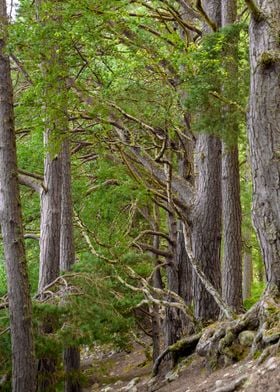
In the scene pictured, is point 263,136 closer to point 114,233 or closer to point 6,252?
point 6,252

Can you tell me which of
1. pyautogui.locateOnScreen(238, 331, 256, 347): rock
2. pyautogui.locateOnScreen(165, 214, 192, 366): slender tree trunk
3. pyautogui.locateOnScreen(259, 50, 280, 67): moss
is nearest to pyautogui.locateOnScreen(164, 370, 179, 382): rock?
pyautogui.locateOnScreen(238, 331, 256, 347): rock

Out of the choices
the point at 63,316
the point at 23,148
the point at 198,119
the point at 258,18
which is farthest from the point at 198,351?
the point at 23,148

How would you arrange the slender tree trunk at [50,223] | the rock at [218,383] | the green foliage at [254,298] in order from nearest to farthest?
the rock at [218,383] < the slender tree trunk at [50,223] < the green foliage at [254,298]

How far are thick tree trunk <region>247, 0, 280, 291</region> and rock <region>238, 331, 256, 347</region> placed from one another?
50cm

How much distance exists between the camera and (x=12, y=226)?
7129mm

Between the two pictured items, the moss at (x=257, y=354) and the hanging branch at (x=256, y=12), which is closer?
the moss at (x=257, y=354)

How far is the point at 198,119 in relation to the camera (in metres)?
7.30

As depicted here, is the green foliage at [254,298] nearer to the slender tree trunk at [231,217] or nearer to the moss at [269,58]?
the slender tree trunk at [231,217]

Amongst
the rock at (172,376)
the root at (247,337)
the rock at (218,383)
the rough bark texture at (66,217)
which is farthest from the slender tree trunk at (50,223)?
the rock at (218,383)

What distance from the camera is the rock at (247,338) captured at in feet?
17.4

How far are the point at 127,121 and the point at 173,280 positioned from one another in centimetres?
327

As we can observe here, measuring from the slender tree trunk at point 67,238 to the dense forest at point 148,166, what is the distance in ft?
0.70

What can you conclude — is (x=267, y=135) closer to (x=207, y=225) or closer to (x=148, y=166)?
(x=207, y=225)

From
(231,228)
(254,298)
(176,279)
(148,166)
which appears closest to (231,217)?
(231,228)
